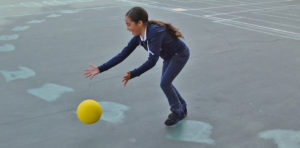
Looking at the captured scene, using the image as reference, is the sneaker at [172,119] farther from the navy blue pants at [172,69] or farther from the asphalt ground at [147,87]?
the navy blue pants at [172,69]

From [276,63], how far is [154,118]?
11.7 feet

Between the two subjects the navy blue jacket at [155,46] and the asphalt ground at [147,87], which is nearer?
the navy blue jacket at [155,46]

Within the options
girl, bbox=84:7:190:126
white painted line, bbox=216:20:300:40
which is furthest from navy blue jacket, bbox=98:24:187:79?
white painted line, bbox=216:20:300:40

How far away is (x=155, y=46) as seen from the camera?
352cm

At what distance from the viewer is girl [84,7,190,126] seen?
11.6ft

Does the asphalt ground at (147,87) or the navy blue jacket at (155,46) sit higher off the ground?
the navy blue jacket at (155,46)

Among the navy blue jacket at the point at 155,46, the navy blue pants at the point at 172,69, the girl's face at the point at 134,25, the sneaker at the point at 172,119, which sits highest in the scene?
the girl's face at the point at 134,25

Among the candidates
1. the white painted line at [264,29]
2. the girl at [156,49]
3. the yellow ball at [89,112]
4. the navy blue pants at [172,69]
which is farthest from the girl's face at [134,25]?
the white painted line at [264,29]

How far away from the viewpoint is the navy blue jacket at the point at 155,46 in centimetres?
353

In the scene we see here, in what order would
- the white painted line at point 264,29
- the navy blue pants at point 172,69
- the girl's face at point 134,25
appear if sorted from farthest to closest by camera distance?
the white painted line at point 264,29
the navy blue pants at point 172,69
the girl's face at point 134,25

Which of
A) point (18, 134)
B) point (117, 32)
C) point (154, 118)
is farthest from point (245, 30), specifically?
point (18, 134)

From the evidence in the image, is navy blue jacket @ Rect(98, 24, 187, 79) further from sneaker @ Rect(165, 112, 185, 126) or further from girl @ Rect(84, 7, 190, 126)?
sneaker @ Rect(165, 112, 185, 126)

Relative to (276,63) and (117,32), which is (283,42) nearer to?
(276,63)

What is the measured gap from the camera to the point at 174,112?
13.7ft
